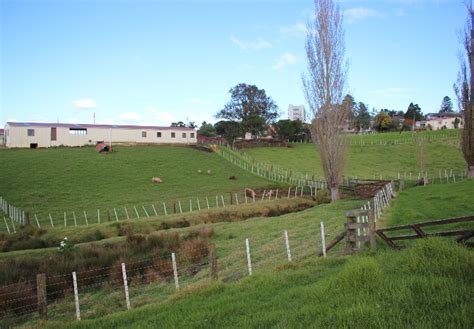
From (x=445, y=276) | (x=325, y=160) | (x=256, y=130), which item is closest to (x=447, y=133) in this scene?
(x=256, y=130)

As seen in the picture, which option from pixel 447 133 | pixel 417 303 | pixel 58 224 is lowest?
pixel 58 224

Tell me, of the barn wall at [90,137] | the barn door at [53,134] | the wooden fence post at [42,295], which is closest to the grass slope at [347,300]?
the wooden fence post at [42,295]

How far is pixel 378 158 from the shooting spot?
64.6 metres

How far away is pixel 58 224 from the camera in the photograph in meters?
27.0

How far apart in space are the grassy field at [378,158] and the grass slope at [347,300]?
41455mm

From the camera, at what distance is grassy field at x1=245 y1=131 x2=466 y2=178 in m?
53.7

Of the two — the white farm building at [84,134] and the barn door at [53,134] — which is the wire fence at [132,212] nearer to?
the white farm building at [84,134]

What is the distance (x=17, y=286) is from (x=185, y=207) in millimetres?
20436

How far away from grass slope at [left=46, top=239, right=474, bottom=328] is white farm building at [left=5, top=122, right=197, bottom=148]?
5963cm

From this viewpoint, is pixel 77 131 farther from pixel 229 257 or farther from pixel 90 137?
pixel 229 257

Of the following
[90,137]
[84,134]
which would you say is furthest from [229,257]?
[84,134]

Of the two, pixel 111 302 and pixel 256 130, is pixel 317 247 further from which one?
pixel 256 130

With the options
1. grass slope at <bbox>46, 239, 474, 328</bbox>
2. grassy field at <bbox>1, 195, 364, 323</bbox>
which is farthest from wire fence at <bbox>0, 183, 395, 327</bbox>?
grass slope at <bbox>46, 239, 474, 328</bbox>

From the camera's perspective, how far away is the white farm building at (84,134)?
199 ft
